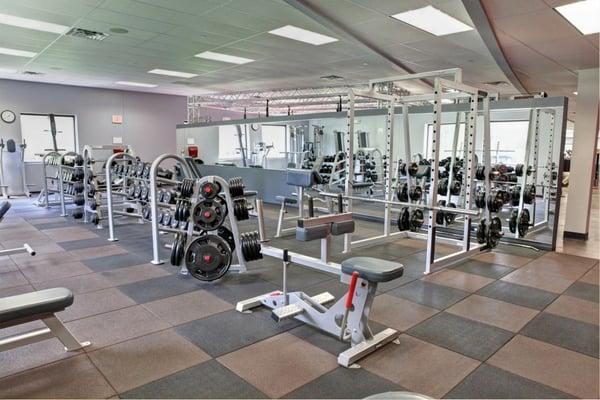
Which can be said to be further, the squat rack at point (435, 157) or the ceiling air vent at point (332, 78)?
the ceiling air vent at point (332, 78)

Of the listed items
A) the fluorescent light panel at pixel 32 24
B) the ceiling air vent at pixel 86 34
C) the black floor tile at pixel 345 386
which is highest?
the fluorescent light panel at pixel 32 24

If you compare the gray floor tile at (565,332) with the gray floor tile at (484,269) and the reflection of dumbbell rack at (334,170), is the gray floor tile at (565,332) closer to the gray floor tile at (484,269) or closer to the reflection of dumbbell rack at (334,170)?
the gray floor tile at (484,269)

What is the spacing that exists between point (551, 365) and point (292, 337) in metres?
1.57

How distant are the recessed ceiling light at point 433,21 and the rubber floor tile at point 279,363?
3832 mm

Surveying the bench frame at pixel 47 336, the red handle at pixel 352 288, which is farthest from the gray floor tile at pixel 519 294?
the bench frame at pixel 47 336

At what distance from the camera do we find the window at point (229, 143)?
10245 millimetres

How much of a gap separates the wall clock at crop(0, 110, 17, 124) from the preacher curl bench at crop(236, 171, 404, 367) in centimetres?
957

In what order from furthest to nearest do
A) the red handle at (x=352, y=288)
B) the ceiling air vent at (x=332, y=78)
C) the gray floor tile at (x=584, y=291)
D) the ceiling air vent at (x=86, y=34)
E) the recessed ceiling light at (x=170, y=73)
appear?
the ceiling air vent at (x=332, y=78) < the recessed ceiling light at (x=170, y=73) < the ceiling air vent at (x=86, y=34) < the gray floor tile at (x=584, y=291) < the red handle at (x=352, y=288)

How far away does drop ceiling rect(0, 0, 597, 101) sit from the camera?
14.6ft

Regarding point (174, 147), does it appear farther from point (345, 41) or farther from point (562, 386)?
point (562, 386)

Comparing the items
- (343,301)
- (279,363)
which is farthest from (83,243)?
(343,301)

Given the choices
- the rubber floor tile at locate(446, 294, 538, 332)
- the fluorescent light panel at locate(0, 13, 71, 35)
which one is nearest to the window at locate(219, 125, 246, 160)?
the fluorescent light panel at locate(0, 13, 71, 35)

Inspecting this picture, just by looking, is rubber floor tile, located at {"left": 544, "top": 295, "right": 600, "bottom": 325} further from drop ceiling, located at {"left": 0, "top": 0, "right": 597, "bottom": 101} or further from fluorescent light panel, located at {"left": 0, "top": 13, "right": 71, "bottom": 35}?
fluorescent light panel, located at {"left": 0, "top": 13, "right": 71, "bottom": 35}

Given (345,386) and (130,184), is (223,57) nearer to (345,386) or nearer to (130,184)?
(130,184)
